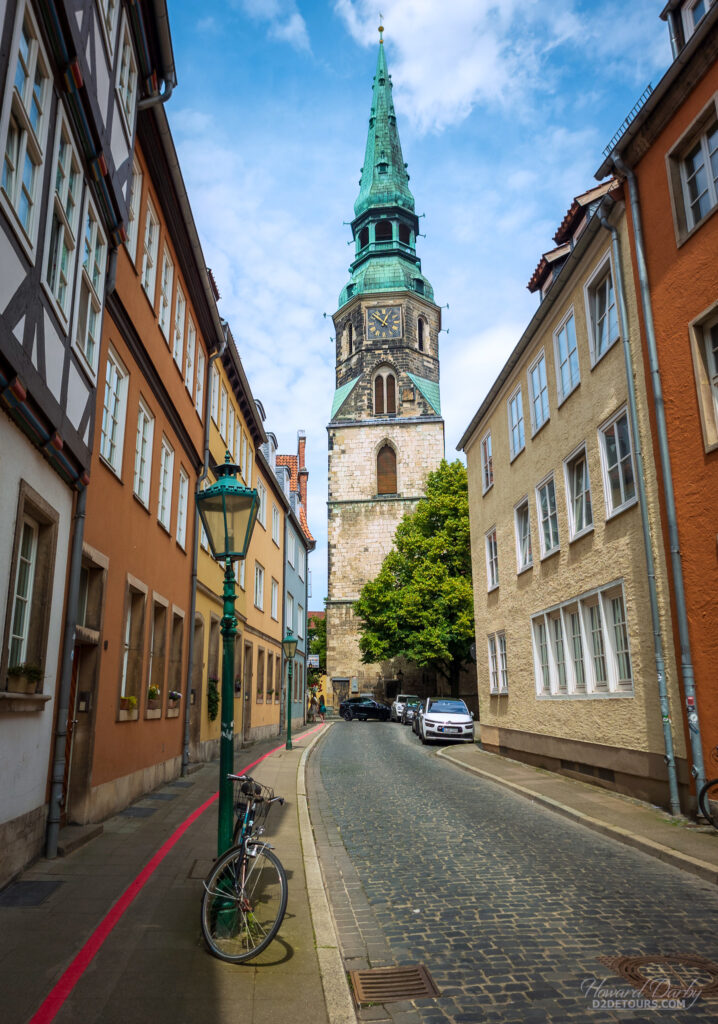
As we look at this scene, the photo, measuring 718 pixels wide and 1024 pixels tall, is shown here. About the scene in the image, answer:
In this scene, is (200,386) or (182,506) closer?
(182,506)

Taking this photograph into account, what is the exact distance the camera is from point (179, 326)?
15758mm

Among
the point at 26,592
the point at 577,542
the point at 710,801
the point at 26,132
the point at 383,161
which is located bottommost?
the point at 710,801

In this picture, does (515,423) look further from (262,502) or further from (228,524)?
(228,524)

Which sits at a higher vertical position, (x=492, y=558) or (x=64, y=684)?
(x=492, y=558)

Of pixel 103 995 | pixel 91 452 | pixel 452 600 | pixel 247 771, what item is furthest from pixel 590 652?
pixel 452 600

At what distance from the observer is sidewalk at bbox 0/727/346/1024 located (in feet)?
14.6

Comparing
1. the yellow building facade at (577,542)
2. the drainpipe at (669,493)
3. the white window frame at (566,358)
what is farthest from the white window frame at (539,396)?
the drainpipe at (669,493)

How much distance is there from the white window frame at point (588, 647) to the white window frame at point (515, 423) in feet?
13.4

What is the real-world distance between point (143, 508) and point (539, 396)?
893 cm

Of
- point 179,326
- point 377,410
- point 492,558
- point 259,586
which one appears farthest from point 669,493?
point 377,410

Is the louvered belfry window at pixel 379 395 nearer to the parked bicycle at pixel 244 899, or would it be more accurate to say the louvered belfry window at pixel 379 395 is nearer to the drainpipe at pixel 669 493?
the drainpipe at pixel 669 493

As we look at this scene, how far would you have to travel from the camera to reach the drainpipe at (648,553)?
434 inches

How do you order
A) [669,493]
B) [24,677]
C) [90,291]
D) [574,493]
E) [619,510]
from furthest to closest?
[574,493], [619,510], [669,493], [90,291], [24,677]

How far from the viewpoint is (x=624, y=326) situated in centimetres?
1263
